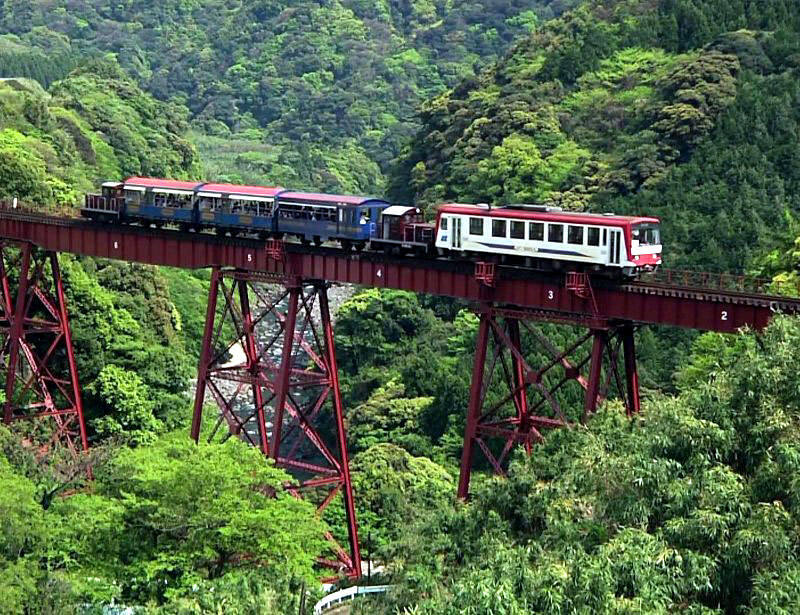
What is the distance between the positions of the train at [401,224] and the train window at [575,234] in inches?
1.0

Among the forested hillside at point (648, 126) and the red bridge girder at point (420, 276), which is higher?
the forested hillside at point (648, 126)

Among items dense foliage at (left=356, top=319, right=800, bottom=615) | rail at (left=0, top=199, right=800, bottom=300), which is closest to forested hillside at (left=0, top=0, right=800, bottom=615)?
dense foliage at (left=356, top=319, right=800, bottom=615)

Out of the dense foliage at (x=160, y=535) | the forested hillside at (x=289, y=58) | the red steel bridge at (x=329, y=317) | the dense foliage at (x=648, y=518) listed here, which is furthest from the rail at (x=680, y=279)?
the forested hillside at (x=289, y=58)

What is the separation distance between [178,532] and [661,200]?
42523 millimetres

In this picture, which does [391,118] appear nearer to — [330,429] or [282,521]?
[330,429]

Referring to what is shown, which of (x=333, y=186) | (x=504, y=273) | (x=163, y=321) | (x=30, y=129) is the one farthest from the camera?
(x=333, y=186)

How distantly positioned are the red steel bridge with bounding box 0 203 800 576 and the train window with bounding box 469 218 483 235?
868 millimetres

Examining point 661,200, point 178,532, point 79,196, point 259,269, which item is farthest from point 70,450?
point 661,200

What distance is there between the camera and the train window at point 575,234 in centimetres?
3853

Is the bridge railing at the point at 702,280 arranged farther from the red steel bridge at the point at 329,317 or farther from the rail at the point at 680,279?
the red steel bridge at the point at 329,317

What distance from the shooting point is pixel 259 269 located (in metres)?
44.3

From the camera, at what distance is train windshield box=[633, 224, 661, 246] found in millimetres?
38406

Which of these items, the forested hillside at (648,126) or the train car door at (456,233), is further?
the forested hillside at (648,126)

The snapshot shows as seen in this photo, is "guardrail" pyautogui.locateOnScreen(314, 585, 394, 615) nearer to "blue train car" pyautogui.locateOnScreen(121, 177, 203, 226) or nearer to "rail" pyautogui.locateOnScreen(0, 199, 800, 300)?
"rail" pyautogui.locateOnScreen(0, 199, 800, 300)
